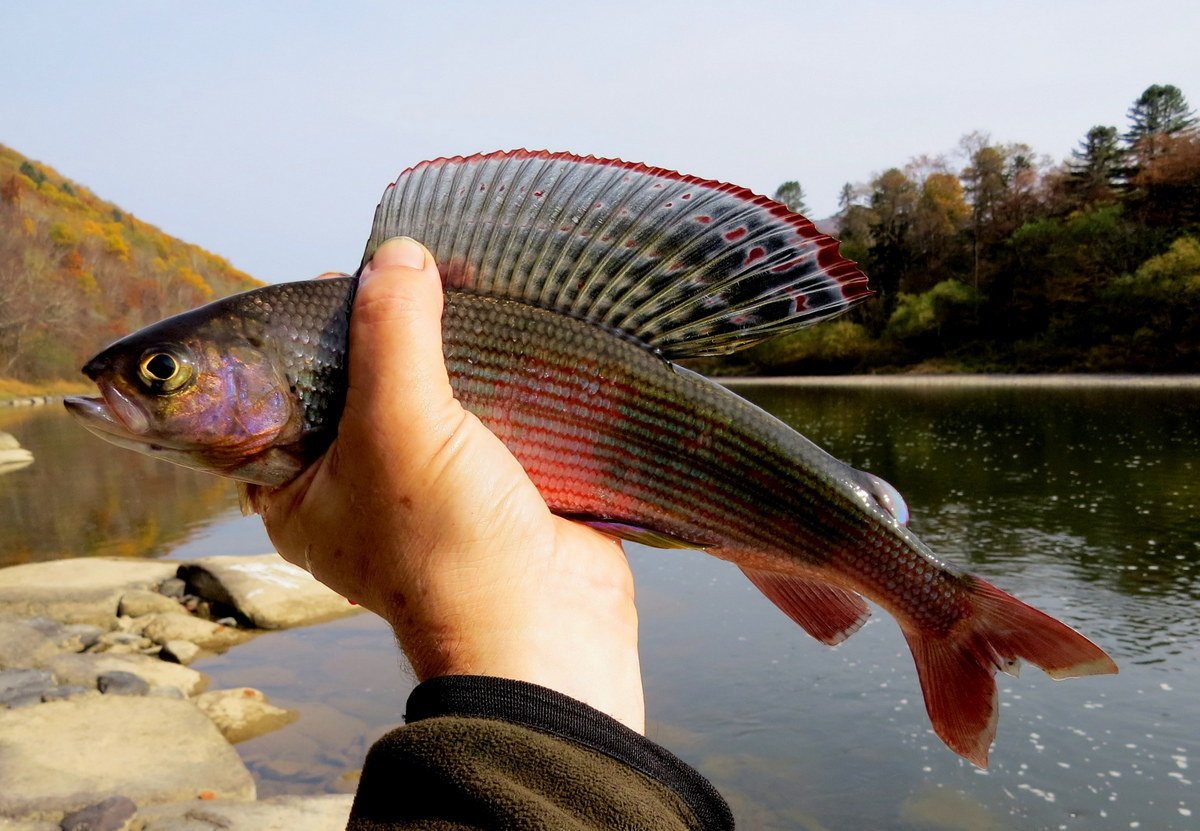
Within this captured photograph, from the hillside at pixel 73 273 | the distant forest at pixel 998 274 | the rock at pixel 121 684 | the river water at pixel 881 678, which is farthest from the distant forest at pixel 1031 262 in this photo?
the rock at pixel 121 684

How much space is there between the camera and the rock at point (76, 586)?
14734 millimetres

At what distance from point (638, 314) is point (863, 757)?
371 inches

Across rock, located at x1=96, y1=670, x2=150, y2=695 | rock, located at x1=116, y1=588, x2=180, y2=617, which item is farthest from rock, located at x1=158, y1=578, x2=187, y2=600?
rock, located at x1=96, y1=670, x2=150, y2=695

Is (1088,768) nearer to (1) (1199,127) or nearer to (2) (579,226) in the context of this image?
(2) (579,226)

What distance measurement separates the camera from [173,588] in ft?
51.8

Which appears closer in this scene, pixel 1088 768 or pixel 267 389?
pixel 267 389

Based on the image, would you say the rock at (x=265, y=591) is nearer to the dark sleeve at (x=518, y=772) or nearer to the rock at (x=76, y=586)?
the rock at (x=76, y=586)

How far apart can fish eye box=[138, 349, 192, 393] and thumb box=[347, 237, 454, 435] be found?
50 cm

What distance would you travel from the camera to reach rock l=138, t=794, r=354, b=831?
666 centimetres

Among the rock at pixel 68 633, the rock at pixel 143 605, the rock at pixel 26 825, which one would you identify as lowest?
the rock at pixel 143 605

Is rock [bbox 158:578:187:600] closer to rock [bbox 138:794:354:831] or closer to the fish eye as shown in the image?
rock [bbox 138:794:354:831]

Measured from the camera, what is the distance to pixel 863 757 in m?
10.6

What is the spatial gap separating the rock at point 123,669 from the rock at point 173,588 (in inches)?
119

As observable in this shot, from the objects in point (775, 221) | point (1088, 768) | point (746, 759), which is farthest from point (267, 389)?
point (1088, 768)
